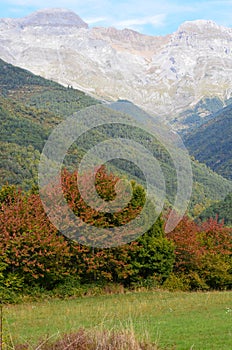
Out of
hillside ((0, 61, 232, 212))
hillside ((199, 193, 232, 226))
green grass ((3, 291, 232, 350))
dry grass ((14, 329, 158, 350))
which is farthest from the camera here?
hillside ((199, 193, 232, 226))

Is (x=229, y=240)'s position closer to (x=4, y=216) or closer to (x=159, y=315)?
(x=4, y=216)

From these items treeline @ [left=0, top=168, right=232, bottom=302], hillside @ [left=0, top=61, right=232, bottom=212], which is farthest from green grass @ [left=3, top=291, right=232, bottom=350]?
hillside @ [left=0, top=61, right=232, bottom=212]

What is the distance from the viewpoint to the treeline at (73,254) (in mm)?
25875

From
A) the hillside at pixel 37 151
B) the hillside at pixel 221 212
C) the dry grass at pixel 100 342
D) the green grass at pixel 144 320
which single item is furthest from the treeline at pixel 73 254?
the hillside at pixel 221 212

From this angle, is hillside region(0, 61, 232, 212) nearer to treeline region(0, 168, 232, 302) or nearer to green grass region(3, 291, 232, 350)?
treeline region(0, 168, 232, 302)

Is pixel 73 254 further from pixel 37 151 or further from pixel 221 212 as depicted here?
pixel 37 151

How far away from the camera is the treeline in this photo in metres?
25.9

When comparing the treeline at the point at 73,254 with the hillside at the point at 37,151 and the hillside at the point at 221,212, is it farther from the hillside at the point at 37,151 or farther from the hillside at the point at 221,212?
the hillside at the point at 221,212

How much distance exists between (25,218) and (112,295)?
20.4 ft

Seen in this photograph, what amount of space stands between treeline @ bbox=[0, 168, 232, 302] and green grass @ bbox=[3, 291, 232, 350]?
1.98m

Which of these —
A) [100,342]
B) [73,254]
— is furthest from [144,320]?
[73,254]

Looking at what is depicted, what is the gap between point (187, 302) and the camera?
2233cm

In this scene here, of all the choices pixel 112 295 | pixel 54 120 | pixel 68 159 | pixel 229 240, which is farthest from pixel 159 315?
pixel 54 120

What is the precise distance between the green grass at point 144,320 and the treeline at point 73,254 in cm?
198
